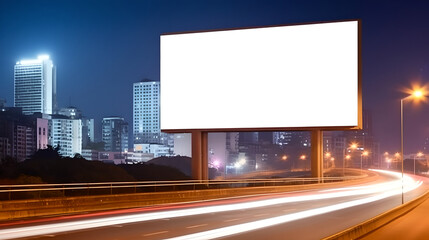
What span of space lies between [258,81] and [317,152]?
10.4m

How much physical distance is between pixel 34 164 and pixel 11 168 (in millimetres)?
6661

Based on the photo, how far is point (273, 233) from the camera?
22.6 metres

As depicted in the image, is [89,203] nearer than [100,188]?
Yes

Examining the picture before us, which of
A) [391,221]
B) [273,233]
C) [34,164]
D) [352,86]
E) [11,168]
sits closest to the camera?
[273,233]

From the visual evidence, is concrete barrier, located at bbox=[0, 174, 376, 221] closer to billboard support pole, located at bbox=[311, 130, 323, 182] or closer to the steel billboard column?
the steel billboard column

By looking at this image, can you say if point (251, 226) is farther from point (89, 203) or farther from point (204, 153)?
point (204, 153)

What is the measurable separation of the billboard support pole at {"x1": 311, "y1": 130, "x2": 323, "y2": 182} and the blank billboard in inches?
183

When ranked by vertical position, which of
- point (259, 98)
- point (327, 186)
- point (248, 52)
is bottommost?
point (327, 186)

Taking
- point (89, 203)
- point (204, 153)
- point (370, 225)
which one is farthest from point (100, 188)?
point (370, 225)

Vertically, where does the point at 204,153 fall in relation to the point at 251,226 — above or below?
above

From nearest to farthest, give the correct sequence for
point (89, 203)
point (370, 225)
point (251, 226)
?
point (370, 225) → point (251, 226) → point (89, 203)

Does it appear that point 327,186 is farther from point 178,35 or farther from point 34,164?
point 34,164

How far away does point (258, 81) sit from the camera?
179 feet

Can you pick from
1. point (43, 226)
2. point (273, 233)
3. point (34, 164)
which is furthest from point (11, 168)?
point (273, 233)
